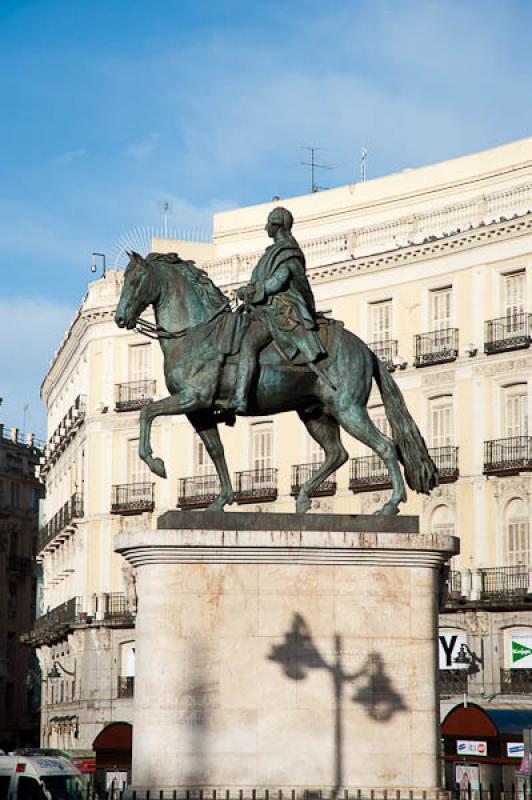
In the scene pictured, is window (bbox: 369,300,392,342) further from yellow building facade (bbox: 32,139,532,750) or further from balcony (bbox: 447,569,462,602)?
balcony (bbox: 447,569,462,602)

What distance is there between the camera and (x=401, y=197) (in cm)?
6500

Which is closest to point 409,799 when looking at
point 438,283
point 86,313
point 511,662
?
point 511,662

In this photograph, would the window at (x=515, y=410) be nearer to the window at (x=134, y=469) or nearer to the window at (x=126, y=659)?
the window at (x=134, y=469)

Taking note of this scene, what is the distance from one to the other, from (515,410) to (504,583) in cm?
542

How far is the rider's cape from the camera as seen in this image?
21.2 meters

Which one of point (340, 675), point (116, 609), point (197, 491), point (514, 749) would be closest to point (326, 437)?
point (340, 675)

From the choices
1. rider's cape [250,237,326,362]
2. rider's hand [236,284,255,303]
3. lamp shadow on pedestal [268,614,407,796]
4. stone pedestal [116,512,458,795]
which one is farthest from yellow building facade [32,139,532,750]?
lamp shadow on pedestal [268,614,407,796]

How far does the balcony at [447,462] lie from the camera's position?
58.3m

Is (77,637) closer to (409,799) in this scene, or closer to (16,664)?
(16,664)

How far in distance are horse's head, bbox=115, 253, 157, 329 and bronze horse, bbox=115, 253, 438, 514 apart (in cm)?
1

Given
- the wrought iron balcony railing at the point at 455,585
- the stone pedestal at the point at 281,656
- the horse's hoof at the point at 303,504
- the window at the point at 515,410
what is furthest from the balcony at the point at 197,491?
the stone pedestal at the point at 281,656

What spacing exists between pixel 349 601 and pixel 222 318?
145 inches

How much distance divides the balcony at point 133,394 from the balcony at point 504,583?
16277 mm

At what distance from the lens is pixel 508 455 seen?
56906 mm
